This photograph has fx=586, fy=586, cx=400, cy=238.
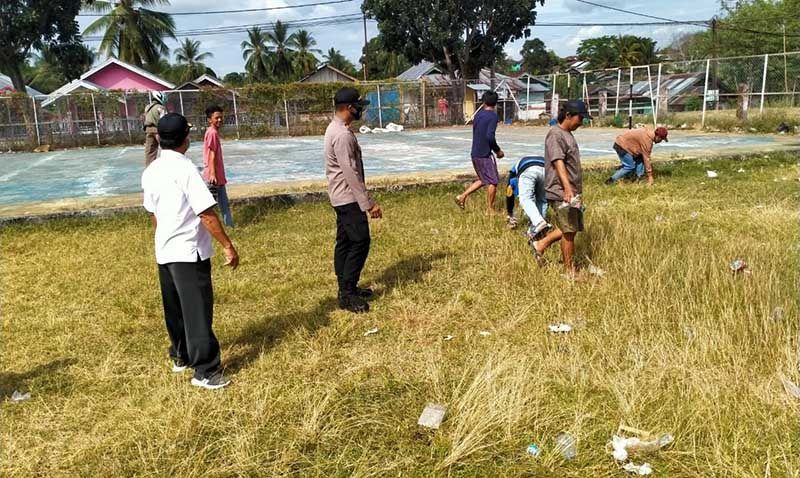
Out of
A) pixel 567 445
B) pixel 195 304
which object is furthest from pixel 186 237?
pixel 567 445

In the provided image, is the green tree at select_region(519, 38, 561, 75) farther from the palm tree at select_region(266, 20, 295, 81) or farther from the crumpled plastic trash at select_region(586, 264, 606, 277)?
the crumpled plastic trash at select_region(586, 264, 606, 277)

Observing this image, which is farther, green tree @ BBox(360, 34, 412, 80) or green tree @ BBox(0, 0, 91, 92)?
green tree @ BBox(360, 34, 412, 80)

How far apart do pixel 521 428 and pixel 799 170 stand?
32.2 feet

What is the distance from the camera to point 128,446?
2727 mm

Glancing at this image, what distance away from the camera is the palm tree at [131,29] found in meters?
35.8

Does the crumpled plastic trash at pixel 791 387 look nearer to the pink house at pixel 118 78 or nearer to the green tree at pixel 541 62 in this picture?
the pink house at pixel 118 78

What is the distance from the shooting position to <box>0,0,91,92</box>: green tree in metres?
27.5

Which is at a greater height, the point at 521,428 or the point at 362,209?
the point at 362,209

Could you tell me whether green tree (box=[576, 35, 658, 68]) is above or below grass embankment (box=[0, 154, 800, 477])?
above

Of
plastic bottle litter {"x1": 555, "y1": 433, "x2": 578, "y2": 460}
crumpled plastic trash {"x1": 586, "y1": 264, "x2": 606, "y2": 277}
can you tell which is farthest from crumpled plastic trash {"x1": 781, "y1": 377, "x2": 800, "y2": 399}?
crumpled plastic trash {"x1": 586, "y1": 264, "x2": 606, "y2": 277}

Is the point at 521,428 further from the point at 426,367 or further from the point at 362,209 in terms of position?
the point at 362,209

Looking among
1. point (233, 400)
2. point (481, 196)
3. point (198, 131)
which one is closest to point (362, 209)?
point (233, 400)

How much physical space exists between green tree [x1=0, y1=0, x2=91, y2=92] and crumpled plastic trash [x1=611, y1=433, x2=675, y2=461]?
32.8 metres

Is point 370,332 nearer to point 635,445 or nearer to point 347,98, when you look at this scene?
point 347,98
